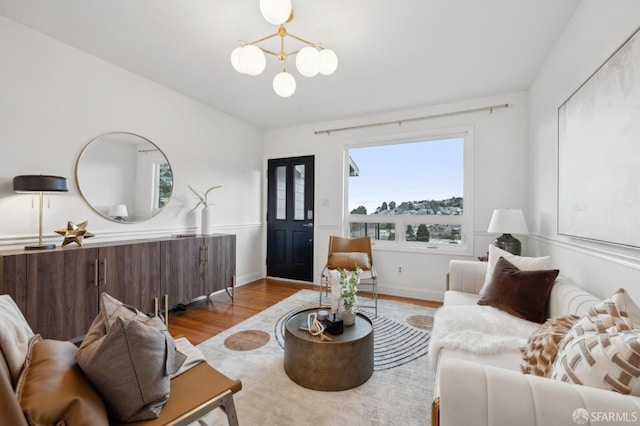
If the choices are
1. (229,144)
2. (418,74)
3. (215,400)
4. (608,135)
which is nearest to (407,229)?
(418,74)

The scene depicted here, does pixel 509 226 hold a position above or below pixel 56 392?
above

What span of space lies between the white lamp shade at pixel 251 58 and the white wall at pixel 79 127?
177cm

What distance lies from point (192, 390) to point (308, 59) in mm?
1972

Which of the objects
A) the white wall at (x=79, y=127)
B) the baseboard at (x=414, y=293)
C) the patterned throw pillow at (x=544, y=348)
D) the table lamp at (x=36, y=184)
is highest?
the white wall at (x=79, y=127)

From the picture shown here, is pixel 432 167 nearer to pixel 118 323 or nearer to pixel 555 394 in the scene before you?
pixel 555 394

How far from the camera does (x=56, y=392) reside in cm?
76

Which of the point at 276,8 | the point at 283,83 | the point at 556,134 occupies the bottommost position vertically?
the point at 556,134

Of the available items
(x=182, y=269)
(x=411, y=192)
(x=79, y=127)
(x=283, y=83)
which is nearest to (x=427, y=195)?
(x=411, y=192)

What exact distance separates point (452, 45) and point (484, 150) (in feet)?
5.02

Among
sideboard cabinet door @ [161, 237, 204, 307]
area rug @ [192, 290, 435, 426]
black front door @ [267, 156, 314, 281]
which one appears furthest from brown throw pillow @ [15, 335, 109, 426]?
black front door @ [267, 156, 314, 281]

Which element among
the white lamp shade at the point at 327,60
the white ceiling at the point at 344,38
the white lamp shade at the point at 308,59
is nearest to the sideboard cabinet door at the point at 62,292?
the white ceiling at the point at 344,38

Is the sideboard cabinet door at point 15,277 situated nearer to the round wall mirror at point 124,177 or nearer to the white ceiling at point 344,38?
the round wall mirror at point 124,177

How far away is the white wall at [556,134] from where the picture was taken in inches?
56.6

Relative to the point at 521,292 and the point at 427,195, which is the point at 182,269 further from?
the point at 427,195
